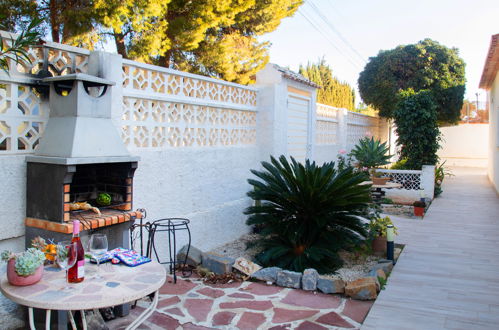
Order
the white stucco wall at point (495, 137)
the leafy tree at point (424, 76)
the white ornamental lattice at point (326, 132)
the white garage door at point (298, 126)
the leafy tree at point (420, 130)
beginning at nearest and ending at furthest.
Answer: the white garage door at point (298, 126)
the white ornamental lattice at point (326, 132)
the leafy tree at point (420, 130)
the white stucco wall at point (495, 137)
the leafy tree at point (424, 76)

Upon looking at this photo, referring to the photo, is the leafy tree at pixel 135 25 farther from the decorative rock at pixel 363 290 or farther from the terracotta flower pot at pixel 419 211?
the decorative rock at pixel 363 290

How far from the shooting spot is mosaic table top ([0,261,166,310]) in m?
2.45

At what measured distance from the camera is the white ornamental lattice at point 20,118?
3.62 meters

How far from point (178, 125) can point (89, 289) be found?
10.8 ft

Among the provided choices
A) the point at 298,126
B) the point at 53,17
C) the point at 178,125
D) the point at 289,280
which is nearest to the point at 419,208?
the point at 298,126

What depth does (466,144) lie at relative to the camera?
27141 mm

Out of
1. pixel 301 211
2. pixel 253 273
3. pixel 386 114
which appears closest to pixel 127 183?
pixel 253 273

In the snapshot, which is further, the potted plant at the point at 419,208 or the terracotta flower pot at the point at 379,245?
the potted plant at the point at 419,208

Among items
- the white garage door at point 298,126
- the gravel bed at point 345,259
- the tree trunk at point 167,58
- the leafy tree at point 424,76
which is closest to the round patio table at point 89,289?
the gravel bed at point 345,259

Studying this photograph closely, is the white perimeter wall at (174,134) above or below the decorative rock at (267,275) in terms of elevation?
above

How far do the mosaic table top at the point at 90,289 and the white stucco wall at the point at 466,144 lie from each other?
1054 inches

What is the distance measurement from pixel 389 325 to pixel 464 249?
332cm

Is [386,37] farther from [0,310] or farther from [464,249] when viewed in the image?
[0,310]

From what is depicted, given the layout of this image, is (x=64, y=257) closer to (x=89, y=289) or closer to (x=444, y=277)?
(x=89, y=289)
